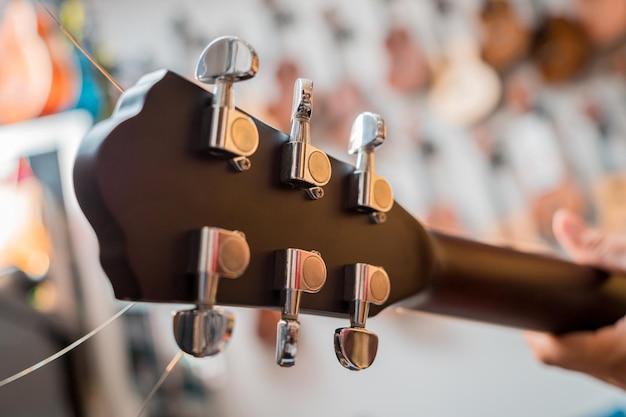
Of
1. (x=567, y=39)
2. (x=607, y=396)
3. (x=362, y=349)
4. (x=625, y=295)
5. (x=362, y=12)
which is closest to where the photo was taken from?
(x=362, y=349)

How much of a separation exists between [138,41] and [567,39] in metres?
1.50

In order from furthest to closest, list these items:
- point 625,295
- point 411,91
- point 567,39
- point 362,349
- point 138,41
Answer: point 138,41 → point 411,91 → point 567,39 → point 625,295 → point 362,349

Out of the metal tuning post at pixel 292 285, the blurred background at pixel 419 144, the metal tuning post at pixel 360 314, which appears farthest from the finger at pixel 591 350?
the blurred background at pixel 419 144

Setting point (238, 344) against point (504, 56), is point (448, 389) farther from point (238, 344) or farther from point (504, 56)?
point (504, 56)

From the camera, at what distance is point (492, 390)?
5.59 ft

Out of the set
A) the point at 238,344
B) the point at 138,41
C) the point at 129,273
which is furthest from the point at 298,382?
the point at 129,273

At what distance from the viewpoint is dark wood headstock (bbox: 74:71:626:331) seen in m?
0.39

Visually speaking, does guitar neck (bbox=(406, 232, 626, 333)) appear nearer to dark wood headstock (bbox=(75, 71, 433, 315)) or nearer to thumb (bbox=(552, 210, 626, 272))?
thumb (bbox=(552, 210, 626, 272))

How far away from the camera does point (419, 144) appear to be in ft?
6.24

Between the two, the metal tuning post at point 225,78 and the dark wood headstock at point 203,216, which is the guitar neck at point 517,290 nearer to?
the dark wood headstock at point 203,216

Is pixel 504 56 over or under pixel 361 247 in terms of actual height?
over

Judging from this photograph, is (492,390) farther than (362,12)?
No

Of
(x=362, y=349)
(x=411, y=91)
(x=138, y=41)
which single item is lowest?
(x=362, y=349)

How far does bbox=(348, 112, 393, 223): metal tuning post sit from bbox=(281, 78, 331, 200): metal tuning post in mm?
73
